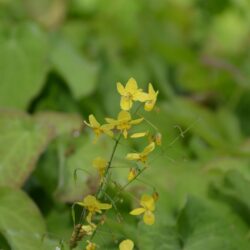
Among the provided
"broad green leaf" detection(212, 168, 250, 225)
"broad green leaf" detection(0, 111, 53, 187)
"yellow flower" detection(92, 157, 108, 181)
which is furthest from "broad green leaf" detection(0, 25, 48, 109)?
"yellow flower" detection(92, 157, 108, 181)

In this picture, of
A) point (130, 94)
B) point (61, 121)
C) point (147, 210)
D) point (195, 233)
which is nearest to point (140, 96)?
point (130, 94)

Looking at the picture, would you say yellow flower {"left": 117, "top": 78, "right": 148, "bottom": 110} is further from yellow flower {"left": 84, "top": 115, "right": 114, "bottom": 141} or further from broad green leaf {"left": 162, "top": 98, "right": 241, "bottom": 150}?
broad green leaf {"left": 162, "top": 98, "right": 241, "bottom": 150}

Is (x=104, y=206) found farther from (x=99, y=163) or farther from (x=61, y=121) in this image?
Answer: (x=61, y=121)

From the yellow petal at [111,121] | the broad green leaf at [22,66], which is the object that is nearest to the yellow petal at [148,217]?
the yellow petal at [111,121]

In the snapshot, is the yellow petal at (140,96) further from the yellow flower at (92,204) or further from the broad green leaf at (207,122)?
the broad green leaf at (207,122)

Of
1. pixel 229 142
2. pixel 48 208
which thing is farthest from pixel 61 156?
pixel 229 142

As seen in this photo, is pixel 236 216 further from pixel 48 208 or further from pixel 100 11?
pixel 100 11

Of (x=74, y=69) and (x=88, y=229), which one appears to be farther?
(x=74, y=69)
